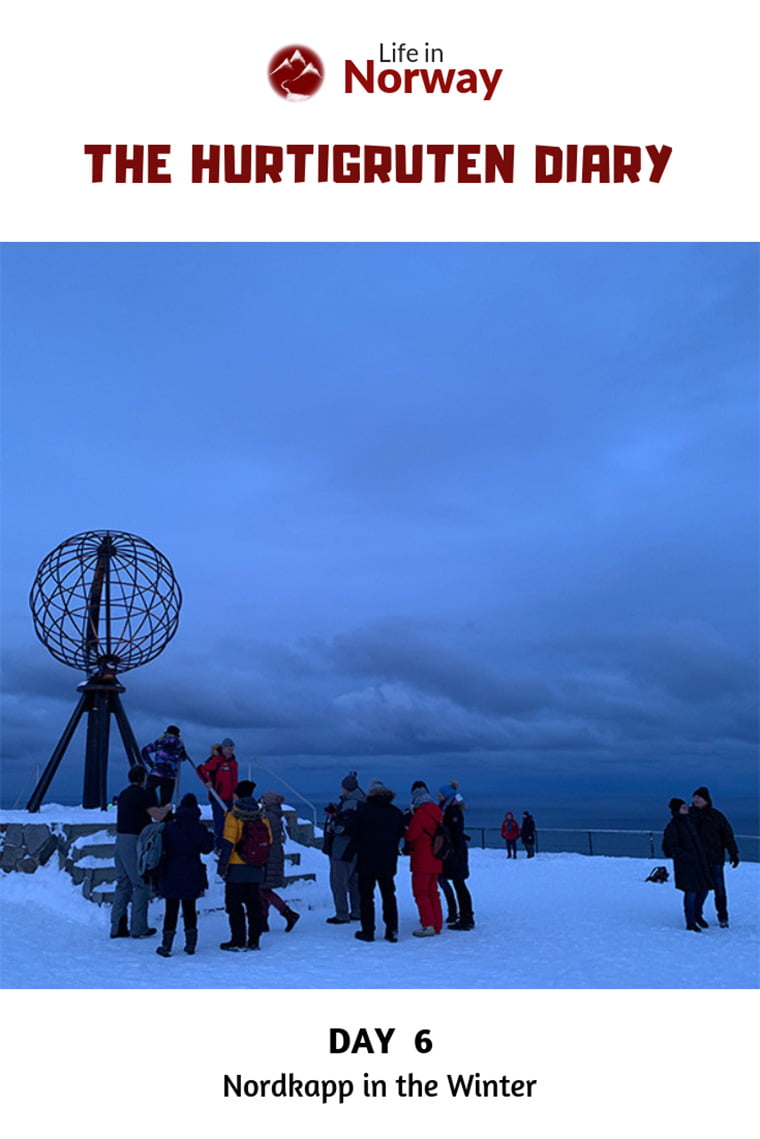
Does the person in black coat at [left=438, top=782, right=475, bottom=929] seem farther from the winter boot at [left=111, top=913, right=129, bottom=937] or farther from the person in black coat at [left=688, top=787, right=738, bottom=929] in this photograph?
the winter boot at [left=111, top=913, right=129, bottom=937]

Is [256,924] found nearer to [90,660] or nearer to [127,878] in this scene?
[127,878]

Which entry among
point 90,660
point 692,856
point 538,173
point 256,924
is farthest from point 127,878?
point 538,173

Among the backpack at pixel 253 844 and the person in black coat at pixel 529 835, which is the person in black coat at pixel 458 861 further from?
the person in black coat at pixel 529 835

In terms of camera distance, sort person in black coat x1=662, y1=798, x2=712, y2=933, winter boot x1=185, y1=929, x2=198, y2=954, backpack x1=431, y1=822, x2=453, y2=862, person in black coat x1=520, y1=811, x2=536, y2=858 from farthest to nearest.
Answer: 1. person in black coat x1=520, y1=811, x2=536, y2=858
2. person in black coat x1=662, y1=798, x2=712, y2=933
3. backpack x1=431, y1=822, x2=453, y2=862
4. winter boot x1=185, y1=929, x2=198, y2=954

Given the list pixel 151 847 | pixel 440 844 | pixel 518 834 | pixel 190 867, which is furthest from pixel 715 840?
pixel 518 834

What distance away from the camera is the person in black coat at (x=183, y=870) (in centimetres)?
732

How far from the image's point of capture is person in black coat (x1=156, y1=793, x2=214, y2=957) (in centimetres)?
732

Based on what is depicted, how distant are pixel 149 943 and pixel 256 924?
46.7 inches

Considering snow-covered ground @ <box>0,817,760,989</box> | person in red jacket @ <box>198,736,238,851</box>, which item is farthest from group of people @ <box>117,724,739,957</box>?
person in red jacket @ <box>198,736,238,851</box>

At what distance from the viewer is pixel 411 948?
766cm

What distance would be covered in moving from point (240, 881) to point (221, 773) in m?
3.85

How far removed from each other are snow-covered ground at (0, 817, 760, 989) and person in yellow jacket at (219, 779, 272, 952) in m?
0.23

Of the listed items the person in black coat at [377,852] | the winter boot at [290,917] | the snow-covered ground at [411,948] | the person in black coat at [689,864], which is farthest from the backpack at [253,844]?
the person in black coat at [689,864]
